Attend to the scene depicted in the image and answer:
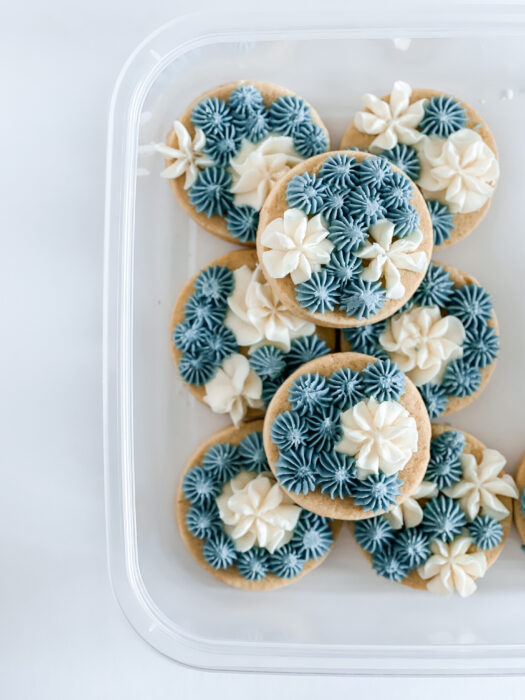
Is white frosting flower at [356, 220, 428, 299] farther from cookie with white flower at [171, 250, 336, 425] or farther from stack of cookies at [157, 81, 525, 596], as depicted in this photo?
cookie with white flower at [171, 250, 336, 425]

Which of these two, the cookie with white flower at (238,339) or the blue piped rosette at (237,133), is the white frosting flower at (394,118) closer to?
the blue piped rosette at (237,133)

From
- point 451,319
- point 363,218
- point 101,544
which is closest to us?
point 363,218

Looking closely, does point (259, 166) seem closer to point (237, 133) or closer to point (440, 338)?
point (237, 133)

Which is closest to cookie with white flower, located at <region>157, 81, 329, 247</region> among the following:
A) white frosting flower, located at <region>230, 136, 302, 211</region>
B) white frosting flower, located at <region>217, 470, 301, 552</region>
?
white frosting flower, located at <region>230, 136, 302, 211</region>

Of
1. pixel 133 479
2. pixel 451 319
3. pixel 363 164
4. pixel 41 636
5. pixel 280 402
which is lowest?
pixel 41 636

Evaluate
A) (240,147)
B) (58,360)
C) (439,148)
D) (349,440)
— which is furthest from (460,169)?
(58,360)

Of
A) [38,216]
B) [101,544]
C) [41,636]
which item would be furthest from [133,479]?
[38,216]

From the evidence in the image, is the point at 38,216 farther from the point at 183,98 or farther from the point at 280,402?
the point at 280,402
